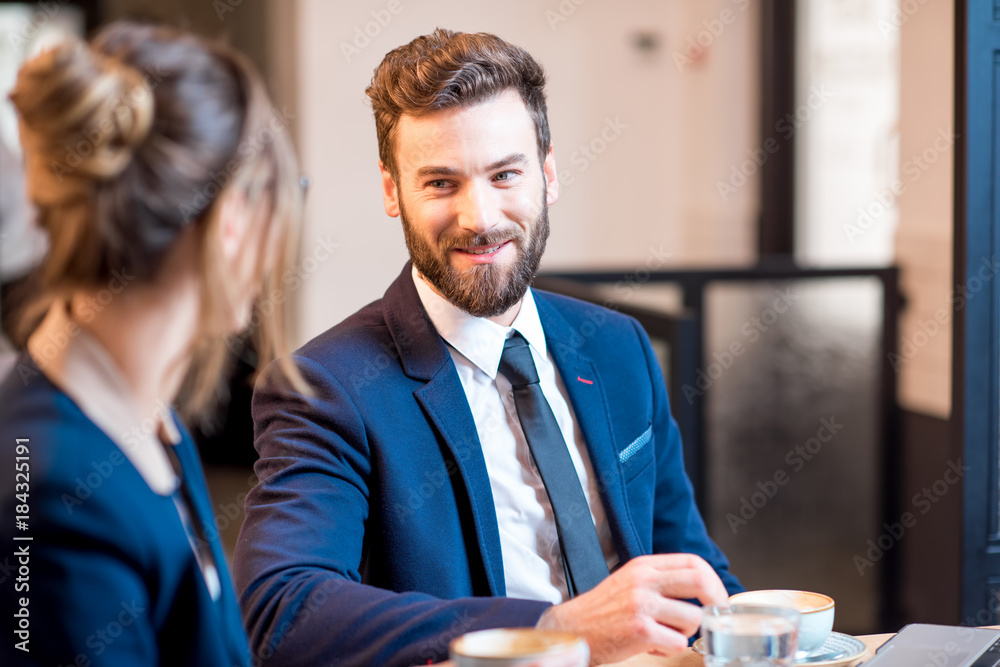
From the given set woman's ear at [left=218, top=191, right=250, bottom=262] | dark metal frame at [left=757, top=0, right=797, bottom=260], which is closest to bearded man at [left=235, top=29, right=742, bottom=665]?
woman's ear at [left=218, top=191, right=250, bottom=262]

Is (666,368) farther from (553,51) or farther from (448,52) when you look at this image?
(553,51)

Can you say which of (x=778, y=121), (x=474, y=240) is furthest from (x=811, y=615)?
(x=778, y=121)

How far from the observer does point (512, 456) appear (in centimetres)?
146

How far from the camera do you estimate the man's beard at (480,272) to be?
1443 mm

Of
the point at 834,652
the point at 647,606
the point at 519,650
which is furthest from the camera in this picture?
the point at 834,652

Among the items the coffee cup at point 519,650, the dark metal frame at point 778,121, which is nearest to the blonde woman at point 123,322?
the coffee cup at point 519,650

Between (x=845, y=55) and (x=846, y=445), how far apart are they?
175 centimetres

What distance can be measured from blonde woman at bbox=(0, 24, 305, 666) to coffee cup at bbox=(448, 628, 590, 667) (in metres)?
0.18

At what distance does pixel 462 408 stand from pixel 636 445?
0.97 feet

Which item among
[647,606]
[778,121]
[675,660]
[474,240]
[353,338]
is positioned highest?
[778,121]

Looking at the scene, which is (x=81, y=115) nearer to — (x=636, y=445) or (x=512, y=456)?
(x=512, y=456)

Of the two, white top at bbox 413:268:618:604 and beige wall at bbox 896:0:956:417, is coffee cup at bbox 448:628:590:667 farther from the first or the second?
beige wall at bbox 896:0:956:417

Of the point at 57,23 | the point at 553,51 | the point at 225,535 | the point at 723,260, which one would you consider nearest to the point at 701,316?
the point at 723,260

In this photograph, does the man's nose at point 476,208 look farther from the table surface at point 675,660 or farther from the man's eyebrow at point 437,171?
the table surface at point 675,660
